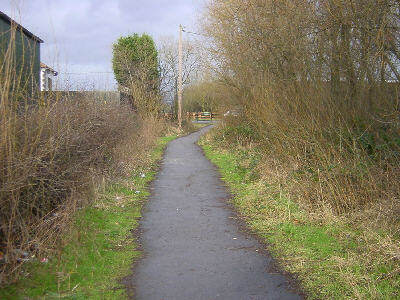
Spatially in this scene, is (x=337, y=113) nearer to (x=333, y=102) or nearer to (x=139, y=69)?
(x=333, y=102)

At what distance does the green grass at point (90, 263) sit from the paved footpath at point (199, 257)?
26 cm

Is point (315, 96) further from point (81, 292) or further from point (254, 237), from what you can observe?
point (81, 292)

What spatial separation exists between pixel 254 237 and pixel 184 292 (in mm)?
2686

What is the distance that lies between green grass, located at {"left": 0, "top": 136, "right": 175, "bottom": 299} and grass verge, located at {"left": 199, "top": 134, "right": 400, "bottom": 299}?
83.3 inches

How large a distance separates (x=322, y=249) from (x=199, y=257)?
1.69 metres

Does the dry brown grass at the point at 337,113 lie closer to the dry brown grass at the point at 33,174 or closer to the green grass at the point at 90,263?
the green grass at the point at 90,263

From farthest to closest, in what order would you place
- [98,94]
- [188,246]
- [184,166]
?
[184,166] → [98,94] → [188,246]

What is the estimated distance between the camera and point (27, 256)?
558cm

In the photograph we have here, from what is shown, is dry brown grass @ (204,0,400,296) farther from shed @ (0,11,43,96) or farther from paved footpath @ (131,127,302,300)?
shed @ (0,11,43,96)

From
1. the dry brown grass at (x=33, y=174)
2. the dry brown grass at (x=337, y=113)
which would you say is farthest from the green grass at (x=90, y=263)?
the dry brown grass at (x=337, y=113)

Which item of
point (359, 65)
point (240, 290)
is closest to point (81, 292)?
point (240, 290)

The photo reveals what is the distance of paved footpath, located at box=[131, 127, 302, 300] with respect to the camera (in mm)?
5590

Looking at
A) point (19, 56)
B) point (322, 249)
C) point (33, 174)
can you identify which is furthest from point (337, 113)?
point (33, 174)

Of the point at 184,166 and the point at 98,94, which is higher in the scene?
the point at 98,94
